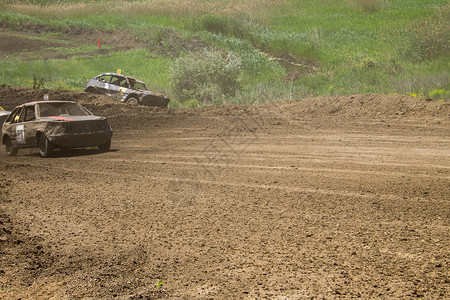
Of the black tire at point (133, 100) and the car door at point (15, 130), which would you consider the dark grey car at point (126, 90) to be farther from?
the car door at point (15, 130)

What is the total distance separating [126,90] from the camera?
2016cm

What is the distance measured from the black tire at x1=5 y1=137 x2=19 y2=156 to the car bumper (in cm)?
188

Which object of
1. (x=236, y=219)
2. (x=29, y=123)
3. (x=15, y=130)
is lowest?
(x=15, y=130)

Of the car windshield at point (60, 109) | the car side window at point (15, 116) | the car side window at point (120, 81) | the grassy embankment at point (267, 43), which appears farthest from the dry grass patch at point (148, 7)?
the car side window at point (15, 116)

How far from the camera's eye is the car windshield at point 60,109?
11.8 metres

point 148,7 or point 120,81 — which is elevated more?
point 148,7

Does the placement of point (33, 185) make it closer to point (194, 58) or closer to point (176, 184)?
point (176, 184)

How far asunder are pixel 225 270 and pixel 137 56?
1092 inches

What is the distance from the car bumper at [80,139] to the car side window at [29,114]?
3.86ft

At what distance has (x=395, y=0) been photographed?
37688mm

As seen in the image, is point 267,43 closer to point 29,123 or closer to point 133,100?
point 133,100

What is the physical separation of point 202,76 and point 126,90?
4.34m

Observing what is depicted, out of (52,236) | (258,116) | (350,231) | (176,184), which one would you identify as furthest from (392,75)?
(52,236)

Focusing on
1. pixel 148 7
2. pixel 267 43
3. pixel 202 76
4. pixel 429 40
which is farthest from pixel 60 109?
pixel 148 7
